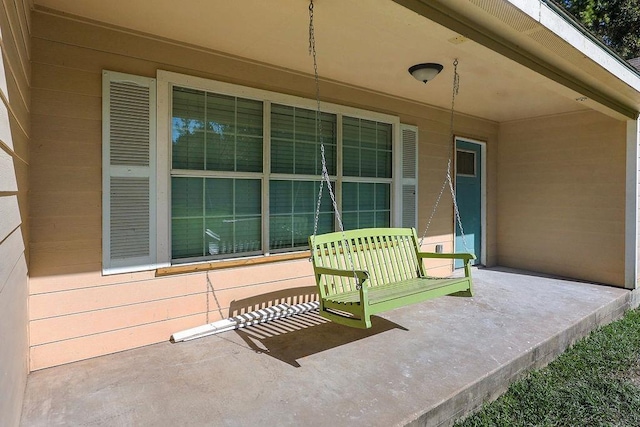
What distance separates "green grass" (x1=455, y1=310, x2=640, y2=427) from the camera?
7.14ft

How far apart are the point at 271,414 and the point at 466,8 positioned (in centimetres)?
258

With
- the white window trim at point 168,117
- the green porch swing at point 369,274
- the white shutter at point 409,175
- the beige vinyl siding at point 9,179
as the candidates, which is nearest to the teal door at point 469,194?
the white shutter at point 409,175

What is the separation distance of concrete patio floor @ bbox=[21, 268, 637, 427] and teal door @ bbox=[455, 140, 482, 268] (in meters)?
2.14

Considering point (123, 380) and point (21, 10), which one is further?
point (123, 380)

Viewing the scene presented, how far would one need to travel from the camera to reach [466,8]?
2.26 metres

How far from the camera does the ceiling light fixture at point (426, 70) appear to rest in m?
3.37

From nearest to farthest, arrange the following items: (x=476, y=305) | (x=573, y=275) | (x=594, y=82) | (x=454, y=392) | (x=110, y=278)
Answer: (x=454, y=392)
(x=110, y=278)
(x=594, y=82)
(x=476, y=305)
(x=573, y=275)

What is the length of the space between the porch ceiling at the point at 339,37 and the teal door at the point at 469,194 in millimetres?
1501

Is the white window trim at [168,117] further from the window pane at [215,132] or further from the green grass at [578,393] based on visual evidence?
the green grass at [578,393]

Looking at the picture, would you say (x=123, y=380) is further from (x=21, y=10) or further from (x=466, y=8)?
(x=466, y=8)

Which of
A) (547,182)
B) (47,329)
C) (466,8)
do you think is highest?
(466,8)

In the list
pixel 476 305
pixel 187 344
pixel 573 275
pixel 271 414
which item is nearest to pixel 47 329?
pixel 187 344

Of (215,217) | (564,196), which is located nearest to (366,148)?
(215,217)

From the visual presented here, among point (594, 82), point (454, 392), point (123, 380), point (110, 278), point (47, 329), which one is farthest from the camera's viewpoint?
point (594, 82)
